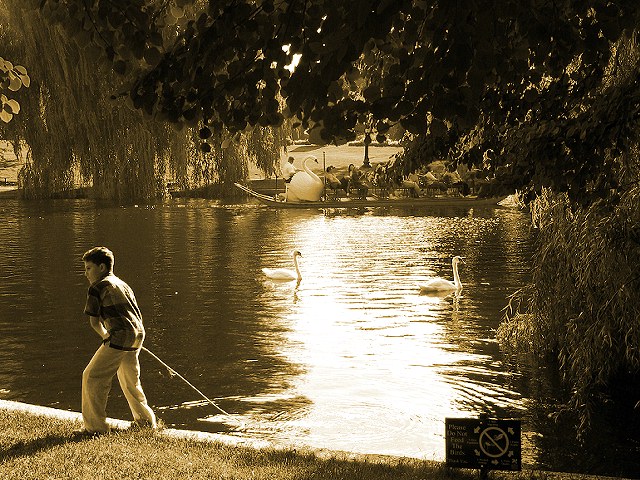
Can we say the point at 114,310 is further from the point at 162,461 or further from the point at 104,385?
the point at 162,461

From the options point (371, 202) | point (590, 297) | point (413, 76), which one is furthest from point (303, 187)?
point (413, 76)

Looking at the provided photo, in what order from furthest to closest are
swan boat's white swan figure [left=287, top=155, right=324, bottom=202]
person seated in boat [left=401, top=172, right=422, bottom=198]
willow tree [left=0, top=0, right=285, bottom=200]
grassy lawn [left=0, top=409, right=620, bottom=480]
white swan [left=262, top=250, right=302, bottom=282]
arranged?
person seated in boat [left=401, top=172, right=422, bottom=198]
swan boat's white swan figure [left=287, top=155, right=324, bottom=202]
willow tree [left=0, top=0, right=285, bottom=200]
white swan [left=262, top=250, right=302, bottom=282]
grassy lawn [left=0, top=409, right=620, bottom=480]

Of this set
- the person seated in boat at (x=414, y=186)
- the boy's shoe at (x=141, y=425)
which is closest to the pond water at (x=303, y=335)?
the boy's shoe at (x=141, y=425)

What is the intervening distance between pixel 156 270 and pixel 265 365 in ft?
35.4

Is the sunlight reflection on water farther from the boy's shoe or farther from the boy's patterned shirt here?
the boy's patterned shirt

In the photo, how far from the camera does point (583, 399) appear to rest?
33.8 feet

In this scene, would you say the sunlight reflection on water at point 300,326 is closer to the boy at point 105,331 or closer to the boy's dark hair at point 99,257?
the boy at point 105,331

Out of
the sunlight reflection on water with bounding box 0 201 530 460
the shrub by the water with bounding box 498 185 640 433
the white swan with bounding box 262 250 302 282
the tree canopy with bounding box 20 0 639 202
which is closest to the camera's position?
the tree canopy with bounding box 20 0 639 202

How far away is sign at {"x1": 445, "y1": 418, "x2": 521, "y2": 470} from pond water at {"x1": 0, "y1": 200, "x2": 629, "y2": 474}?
2628 mm

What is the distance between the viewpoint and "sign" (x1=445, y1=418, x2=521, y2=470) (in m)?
6.61

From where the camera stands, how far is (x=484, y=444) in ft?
21.9

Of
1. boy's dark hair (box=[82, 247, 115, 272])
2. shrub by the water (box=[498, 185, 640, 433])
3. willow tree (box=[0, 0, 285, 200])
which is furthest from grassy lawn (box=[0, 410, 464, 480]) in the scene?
willow tree (box=[0, 0, 285, 200])

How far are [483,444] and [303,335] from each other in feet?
29.5

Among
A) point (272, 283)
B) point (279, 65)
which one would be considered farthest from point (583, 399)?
point (272, 283)
